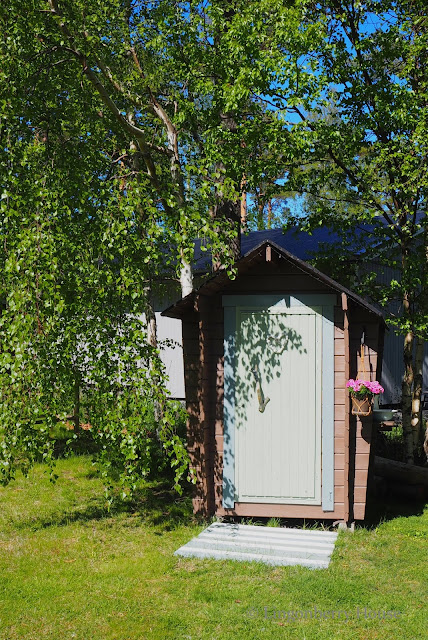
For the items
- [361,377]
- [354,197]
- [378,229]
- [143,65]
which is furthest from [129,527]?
[143,65]

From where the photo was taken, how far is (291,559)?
5.68 m

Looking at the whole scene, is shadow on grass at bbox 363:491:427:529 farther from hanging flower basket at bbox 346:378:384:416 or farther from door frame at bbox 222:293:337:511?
hanging flower basket at bbox 346:378:384:416

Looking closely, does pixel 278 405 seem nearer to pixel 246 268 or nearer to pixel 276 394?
pixel 276 394

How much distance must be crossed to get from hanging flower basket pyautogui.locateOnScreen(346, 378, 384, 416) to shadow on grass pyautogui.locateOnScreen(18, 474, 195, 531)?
2089mm

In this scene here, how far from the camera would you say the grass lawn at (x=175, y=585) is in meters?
4.48

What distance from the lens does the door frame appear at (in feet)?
21.6

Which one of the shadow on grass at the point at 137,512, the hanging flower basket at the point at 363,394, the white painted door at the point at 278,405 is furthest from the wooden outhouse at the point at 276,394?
the shadow on grass at the point at 137,512

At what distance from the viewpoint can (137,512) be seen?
24.0 feet

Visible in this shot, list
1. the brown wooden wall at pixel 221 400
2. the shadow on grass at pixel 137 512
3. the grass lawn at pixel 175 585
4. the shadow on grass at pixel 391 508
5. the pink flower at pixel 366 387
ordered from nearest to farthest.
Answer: the grass lawn at pixel 175 585 < the pink flower at pixel 366 387 < the brown wooden wall at pixel 221 400 < the shadow on grass at pixel 137 512 < the shadow on grass at pixel 391 508

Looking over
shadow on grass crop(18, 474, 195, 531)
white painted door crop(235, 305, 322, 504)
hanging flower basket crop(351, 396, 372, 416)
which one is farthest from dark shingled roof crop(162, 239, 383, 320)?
shadow on grass crop(18, 474, 195, 531)

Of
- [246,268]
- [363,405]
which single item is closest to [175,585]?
[363,405]

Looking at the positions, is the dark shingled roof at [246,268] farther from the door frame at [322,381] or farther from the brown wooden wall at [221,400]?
the door frame at [322,381]

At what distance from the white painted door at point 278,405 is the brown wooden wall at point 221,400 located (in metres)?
0.17

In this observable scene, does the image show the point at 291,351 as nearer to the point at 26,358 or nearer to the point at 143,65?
the point at 26,358
